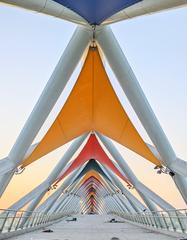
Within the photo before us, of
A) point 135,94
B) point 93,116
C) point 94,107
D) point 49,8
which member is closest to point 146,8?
point 49,8

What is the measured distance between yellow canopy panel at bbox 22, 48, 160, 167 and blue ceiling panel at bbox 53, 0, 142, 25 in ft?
9.77

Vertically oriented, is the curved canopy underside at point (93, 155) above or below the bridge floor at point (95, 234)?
above

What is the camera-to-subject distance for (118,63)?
9156 millimetres

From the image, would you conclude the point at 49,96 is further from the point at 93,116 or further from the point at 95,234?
the point at 95,234

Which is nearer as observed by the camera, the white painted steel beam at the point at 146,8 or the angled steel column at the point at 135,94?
the white painted steel beam at the point at 146,8

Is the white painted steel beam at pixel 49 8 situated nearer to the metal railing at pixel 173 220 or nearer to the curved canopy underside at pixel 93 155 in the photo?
the metal railing at pixel 173 220

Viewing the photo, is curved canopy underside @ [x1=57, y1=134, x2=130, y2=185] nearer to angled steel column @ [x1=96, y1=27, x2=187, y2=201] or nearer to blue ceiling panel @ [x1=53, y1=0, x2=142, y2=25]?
angled steel column @ [x1=96, y1=27, x2=187, y2=201]

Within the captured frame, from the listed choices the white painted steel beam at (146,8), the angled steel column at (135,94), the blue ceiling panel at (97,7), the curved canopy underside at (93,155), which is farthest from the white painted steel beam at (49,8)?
the curved canopy underside at (93,155)

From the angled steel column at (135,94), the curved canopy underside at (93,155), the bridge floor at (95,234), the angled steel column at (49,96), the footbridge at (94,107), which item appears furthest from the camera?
the curved canopy underside at (93,155)

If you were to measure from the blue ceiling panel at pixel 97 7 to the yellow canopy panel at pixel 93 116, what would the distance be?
2.98 metres

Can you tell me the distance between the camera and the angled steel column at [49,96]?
29.3 feet

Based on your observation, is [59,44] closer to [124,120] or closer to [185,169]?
[124,120]

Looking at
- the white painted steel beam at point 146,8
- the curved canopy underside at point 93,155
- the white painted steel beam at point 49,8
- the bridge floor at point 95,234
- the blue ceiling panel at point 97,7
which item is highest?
the curved canopy underside at point 93,155

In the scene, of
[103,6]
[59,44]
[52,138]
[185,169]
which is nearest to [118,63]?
[59,44]
